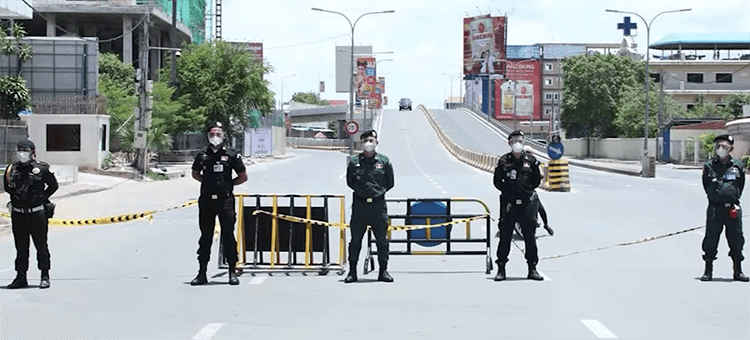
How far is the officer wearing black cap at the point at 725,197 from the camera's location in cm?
1117

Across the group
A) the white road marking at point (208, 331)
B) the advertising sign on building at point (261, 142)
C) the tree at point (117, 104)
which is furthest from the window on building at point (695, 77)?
the white road marking at point (208, 331)

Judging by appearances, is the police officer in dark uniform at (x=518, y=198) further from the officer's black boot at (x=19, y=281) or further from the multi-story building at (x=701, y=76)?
the multi-story building at (x=701, y=76)

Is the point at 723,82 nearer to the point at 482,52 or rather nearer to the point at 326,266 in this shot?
the point at 482,52

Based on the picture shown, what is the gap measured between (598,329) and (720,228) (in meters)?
3.57

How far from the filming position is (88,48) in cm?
4606

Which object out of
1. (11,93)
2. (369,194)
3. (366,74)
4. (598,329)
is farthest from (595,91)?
(598,329)

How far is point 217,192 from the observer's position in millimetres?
11219

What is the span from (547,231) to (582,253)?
311cm

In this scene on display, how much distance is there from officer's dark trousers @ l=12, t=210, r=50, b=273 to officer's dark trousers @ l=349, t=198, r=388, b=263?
11.5 feet

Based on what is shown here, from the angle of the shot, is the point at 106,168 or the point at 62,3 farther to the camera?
the point at 62,3

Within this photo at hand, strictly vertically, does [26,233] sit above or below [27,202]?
below

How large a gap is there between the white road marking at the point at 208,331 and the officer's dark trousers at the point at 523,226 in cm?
404

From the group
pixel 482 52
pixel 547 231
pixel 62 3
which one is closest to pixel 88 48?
pixel 62 3

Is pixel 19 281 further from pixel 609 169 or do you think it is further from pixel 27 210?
pixel 609 169
